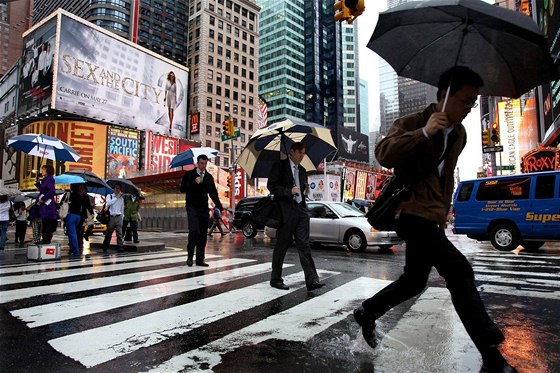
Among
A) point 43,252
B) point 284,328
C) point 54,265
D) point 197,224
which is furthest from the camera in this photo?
point 43,252

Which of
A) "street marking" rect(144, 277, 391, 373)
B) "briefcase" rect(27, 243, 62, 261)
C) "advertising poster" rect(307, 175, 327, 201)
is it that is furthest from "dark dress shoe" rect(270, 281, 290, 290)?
"advertising poster" rect(307, 175, 327, 201)

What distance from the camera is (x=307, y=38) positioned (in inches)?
5089

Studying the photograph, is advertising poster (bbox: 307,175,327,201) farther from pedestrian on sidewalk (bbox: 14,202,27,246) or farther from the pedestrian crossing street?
the pedestrian crossing street

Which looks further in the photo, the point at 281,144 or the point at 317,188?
the point at 317,188

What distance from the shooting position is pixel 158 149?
5441 cm

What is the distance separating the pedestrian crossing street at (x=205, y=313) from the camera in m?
2.69

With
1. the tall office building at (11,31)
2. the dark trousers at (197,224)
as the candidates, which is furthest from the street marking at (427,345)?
the tall office building at (11,31)

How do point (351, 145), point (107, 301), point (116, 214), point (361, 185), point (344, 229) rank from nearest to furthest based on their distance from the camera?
1. point (107, 301)
2. point (116, 214)
3. point (344, 229)
4. point (361, 185)
5. point (351, 145)

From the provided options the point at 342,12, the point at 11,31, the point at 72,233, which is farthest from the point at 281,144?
the point at 11,31

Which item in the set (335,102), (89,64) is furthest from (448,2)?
(335,102)

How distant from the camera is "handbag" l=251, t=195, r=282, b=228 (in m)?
4.89

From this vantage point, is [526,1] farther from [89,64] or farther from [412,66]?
[89,64]

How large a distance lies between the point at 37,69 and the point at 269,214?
5344cm

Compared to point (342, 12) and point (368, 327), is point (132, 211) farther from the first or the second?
point (368, 327)
